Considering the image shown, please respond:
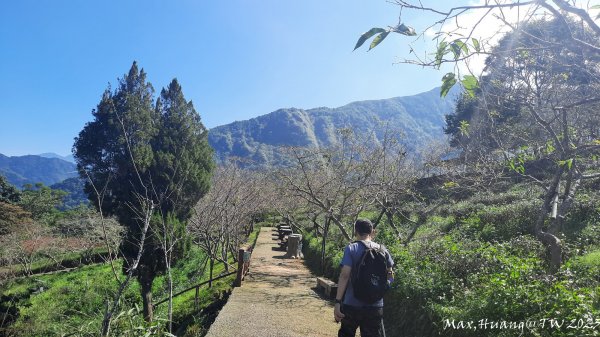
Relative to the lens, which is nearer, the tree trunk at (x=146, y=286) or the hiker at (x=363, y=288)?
the hiker at (x=363, y=288)

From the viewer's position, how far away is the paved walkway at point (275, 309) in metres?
6.72

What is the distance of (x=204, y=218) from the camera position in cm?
1625

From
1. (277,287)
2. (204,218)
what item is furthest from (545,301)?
(204,218)

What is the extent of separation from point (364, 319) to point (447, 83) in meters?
2.67

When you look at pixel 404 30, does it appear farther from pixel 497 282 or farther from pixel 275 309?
pixel 275 309

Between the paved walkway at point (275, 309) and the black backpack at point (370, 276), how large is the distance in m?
3.24

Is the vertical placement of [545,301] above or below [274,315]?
above

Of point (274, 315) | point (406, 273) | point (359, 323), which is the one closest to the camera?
point (359, 323)

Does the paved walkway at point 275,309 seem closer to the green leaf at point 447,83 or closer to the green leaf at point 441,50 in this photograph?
the green leaf at point 447,83

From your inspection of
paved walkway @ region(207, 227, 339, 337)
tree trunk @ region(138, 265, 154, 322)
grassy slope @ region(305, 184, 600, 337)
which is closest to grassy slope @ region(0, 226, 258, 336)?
tree trunk @ region(138, 265, 154, 322)

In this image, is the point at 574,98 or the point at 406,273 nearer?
the point at 406,273

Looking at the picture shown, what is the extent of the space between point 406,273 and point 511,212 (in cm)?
650

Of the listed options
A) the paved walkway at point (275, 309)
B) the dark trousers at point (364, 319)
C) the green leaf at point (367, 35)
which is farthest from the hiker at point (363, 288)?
the paved walkway at point (275, 309)

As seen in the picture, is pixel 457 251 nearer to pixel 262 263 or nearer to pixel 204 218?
pixel 262 263
